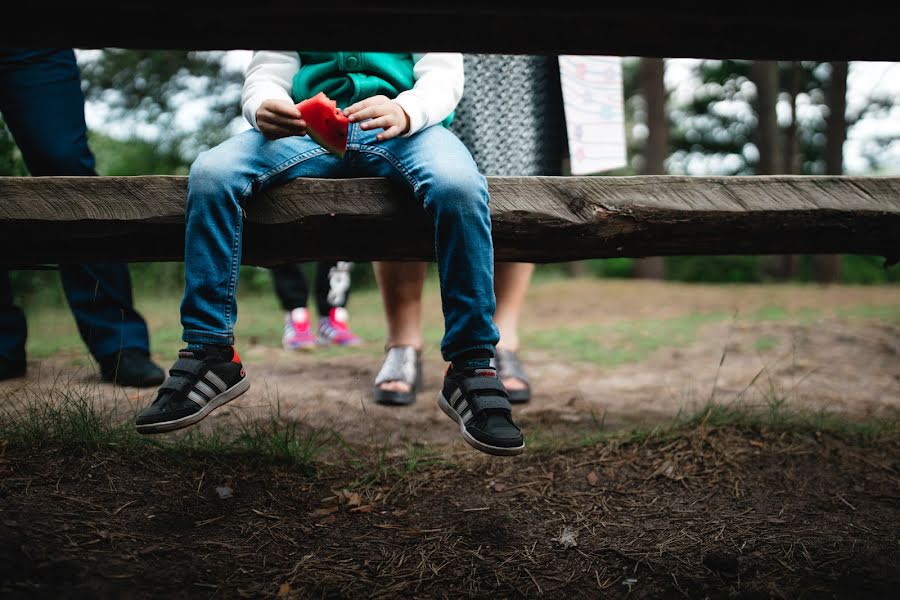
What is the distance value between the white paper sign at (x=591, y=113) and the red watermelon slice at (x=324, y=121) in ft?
4.46

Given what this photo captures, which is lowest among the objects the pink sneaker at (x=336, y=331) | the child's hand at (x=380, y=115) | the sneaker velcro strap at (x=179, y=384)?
the pink sneaker at (x=336, y=331)

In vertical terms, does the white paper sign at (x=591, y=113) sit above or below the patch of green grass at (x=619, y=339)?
above

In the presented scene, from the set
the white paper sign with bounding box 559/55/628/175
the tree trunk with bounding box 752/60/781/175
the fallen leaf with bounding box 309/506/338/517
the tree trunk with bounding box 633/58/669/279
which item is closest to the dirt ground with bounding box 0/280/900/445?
the fallen leaf with bounding box 309/506/338/517

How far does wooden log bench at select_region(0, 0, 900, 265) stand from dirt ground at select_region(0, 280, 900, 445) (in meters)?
0.50

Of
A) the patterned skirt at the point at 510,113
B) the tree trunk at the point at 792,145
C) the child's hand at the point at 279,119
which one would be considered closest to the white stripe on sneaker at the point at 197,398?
the child's hand at the point at 279,119

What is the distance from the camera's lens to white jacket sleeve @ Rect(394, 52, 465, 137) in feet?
6.40

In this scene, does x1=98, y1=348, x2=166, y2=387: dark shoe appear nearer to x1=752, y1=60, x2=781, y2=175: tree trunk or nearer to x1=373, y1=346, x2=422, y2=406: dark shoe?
x1=373, y1=346, x2=422, y2=406: dark shoe

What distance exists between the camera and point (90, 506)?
5.09 feet

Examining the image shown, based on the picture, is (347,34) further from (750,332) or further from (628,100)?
Result: (628,100)

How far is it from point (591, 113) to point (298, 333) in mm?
2238

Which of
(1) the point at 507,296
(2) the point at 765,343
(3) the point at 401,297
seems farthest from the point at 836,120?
(3) the point at 401,297

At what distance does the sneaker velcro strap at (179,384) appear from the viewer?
1.59 m

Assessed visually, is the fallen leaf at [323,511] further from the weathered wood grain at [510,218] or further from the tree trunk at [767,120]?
the tree trunk at [767,120]

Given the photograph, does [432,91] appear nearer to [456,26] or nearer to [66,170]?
[456,26]
